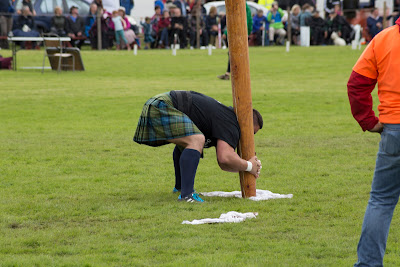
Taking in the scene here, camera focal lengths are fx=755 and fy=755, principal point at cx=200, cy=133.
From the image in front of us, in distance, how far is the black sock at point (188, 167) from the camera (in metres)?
6.02

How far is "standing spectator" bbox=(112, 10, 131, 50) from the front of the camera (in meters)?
30.3

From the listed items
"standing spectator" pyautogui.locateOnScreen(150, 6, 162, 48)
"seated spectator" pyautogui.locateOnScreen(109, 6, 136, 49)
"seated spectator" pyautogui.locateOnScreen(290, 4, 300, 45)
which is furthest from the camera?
"seated spectator" pyautogui.locateOnScreen(290, 4, 300, 45)

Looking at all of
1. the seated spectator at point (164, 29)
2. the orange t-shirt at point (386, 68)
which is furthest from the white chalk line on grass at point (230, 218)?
the seated spectator at point (164, 29)

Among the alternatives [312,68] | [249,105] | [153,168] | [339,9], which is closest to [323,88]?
[312,68]

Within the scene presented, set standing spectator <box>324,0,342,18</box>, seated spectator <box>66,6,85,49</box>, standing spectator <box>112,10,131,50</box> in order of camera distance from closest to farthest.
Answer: seated spectator <box>66,6,85,49</box> → standing spectator <box>112,10,131,50</box> → standing spectator <box>324,0,342,18</box>

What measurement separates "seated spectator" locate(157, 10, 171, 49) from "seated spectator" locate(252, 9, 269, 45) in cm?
390

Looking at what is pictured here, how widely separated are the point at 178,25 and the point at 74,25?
4733 mm

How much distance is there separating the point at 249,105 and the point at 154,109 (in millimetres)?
771

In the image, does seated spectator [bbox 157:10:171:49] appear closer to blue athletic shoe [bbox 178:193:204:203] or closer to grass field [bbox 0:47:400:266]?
grass field [bbox 0:47:400:266]

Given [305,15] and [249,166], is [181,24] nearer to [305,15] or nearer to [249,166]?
[305,15]

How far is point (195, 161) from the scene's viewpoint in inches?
238

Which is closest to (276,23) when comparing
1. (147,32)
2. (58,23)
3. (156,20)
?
(156,20)

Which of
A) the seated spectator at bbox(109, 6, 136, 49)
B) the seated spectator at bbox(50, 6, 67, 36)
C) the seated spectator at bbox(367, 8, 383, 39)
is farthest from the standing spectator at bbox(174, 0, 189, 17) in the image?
the seated spectator at bbox(367, 8, 383, 39)

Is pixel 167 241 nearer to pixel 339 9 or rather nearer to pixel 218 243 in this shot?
pixel 218 243
